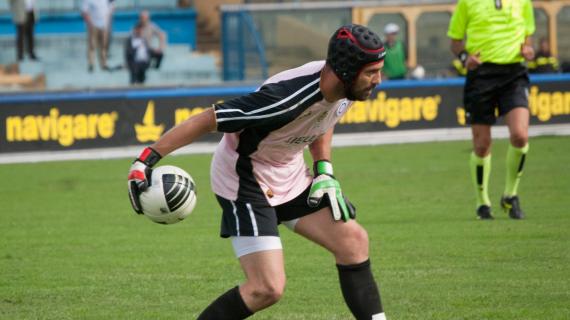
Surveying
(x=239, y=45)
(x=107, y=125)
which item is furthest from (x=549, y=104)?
(x=107, y=125)

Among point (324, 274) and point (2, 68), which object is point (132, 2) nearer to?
point (2, 68)

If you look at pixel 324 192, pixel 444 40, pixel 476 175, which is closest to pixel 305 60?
pixel 444 40

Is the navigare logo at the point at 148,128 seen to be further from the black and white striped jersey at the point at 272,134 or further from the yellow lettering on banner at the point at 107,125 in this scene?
the black and white striped jersey at the point at 272,134

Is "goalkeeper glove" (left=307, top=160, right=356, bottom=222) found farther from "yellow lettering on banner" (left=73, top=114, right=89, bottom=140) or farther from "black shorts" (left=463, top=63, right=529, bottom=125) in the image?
"yellow lettering on banner" (left=73, top=114, right=89, bottom=140)

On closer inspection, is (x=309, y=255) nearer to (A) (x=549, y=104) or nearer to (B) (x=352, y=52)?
(B) (x=352, y=52)

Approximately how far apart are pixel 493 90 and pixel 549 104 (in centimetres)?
1110

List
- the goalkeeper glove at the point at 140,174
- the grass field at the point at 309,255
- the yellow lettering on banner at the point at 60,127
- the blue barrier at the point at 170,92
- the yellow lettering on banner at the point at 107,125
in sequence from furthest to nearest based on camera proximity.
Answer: the yellow lettering on banner at the point at 107,125 → the blue barrier at the point at 170,92 → the yellow lettering on banner at the point at 60,127 → the grass field at the point at 309,255 → the goalkeeper glove at the point at 140,174

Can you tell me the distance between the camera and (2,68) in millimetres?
26297

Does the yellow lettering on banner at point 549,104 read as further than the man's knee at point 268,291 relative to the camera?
Yes

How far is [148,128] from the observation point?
19.9 m

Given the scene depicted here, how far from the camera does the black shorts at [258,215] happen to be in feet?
19.7

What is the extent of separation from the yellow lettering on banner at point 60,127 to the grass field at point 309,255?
9.41 feet

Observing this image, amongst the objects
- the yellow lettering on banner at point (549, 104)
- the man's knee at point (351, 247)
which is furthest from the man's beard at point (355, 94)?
the yellow lettering on banner at point (549, 104)

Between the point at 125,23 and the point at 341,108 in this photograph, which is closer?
the point at 341,108
